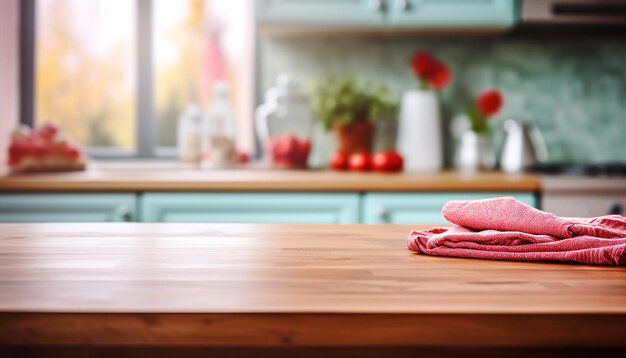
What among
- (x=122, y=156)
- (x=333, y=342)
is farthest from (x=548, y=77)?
(x=333, y=342)

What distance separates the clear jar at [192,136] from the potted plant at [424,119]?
0.87m

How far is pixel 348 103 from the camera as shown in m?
2.65

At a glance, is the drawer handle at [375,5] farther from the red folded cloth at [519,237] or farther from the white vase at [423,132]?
the red folded cloth at [519,237]

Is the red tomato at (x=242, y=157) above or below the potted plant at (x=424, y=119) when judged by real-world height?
below

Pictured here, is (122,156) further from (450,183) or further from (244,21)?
(450,183)

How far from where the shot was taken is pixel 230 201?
217 cm

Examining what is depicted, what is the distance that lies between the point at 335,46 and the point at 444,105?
55 centimetres

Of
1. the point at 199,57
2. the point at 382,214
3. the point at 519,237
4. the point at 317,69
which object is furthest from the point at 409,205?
the point at 199,57

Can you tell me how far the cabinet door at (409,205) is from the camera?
218 cm

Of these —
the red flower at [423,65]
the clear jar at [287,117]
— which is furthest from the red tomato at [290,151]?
the red flower at [423,65]

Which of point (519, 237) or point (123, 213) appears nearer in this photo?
point (519, 237)

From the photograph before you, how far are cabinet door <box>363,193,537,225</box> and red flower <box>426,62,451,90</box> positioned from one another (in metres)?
0.77

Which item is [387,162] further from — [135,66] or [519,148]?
[135,66]

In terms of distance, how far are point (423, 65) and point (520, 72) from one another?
48 cm
